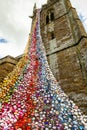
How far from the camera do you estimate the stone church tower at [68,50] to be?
877cm

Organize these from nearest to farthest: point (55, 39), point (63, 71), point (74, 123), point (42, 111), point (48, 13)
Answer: point (74, 123) → point (42, 111) → point (63, 71) → point (55, 39) → point (48, 13)

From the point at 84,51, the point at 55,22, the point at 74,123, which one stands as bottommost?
the point at 74,123

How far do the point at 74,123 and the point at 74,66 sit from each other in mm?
5587

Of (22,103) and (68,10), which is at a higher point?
(68,10)

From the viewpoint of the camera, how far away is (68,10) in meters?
13.8

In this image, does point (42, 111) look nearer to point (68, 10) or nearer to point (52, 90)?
point (52, 90)

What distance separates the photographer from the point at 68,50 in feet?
34.8

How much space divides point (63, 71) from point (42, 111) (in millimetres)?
4635

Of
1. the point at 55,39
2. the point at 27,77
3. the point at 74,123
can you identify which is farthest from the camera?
the point at 55,39

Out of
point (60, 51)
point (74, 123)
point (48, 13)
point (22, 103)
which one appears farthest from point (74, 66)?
point (48, 13)

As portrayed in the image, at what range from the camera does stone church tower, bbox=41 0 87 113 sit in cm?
877

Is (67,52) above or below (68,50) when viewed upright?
below

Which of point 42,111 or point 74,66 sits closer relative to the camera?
point 42,111

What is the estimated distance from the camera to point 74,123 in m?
4.35
